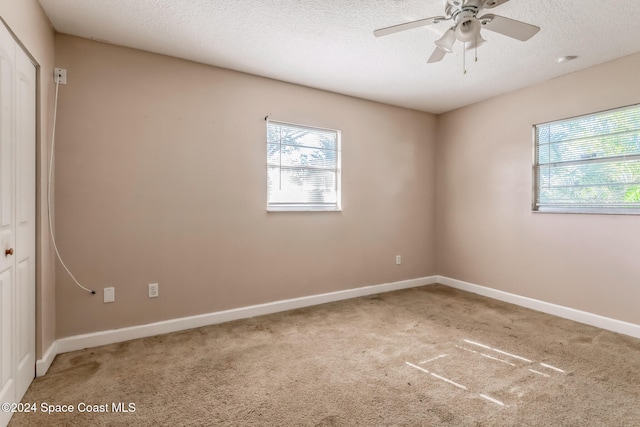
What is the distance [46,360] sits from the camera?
2.21 metres

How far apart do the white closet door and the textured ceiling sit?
74 cm

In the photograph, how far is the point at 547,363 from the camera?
A: 2326 millimetres

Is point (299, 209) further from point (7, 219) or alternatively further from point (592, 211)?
point (592, 211)

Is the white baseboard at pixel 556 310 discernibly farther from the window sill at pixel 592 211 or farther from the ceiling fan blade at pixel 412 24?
the ceiling fan blade at pixel 412 24

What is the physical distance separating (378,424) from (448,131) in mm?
4047

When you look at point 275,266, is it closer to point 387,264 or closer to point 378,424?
point 387,264

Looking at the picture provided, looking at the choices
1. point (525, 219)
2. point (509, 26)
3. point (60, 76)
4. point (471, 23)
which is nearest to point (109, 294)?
point (60, 76)

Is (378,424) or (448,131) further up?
(448,131)

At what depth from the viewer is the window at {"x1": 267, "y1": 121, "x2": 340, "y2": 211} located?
349 cm

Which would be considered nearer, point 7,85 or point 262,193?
point 7,85

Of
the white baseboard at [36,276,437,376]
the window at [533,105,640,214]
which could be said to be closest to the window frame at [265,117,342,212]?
the white baseboard at [36,276,437,376]

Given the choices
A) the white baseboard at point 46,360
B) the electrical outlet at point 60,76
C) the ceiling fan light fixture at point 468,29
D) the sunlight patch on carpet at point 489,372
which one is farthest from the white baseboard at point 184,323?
the ceiling fan light fixture at point 468,29

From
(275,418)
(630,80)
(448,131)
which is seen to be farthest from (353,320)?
(630,80)

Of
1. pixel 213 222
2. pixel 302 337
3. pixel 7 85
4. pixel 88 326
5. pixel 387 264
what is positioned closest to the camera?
pixel 7 85
